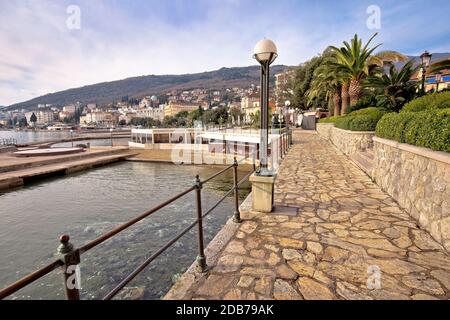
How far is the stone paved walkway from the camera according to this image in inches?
89.4

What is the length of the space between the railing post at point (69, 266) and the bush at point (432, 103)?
Result: 6.94 meters

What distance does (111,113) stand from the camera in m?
156

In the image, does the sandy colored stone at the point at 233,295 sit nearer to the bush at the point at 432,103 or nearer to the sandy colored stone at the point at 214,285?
the sandy colored stone at the point at 214,285

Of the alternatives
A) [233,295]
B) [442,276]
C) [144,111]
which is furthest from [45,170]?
[144,111]

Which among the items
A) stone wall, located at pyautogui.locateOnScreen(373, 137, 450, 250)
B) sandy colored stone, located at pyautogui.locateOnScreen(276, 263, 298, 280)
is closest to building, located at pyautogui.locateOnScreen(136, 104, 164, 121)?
stone wall, located at pyautogui.locateOnScreen(373, 137, 450, 250)

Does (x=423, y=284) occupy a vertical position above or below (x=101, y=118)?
below

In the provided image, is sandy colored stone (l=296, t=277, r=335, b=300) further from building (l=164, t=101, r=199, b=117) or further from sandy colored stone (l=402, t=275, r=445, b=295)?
building (l=164, t=101, r=199, b=117)

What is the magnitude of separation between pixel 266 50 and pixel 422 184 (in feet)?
10.3

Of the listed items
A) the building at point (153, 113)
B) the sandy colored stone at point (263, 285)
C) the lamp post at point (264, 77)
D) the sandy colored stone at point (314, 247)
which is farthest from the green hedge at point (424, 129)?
the building at point (153, 113)

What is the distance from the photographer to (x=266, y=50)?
3.90m

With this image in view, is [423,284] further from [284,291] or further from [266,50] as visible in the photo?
[266,50]

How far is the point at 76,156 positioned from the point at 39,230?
18.7m
